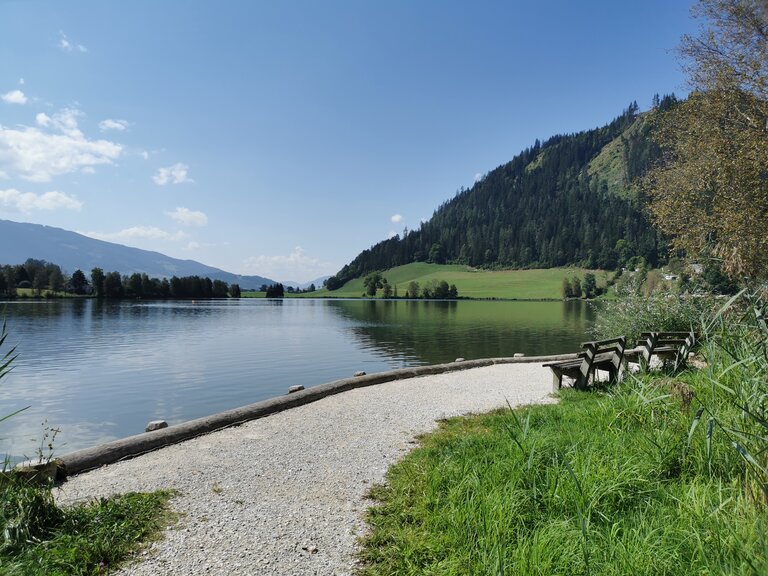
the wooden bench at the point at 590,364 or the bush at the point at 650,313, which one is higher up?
the bush at the point at 650,313

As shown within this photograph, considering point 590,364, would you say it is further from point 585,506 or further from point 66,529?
point 66,529

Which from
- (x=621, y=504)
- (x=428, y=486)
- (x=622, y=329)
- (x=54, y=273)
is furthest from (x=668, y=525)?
(x=54, y=273)

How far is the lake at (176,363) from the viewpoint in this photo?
14039mm

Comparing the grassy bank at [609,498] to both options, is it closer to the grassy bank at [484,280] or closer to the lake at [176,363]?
the lake at [176,363]

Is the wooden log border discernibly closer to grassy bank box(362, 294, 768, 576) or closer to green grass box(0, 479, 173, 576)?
green grass box(0, 479, 173, 576)

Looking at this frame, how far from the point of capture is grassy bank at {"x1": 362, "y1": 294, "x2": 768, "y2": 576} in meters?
3.18

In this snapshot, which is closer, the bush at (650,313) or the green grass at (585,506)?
the green grass at (585,506)

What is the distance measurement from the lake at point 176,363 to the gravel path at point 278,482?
5.96 feet

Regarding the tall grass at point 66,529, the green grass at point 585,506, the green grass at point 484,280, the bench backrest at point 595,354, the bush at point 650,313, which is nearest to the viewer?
the green grass at point 585,506

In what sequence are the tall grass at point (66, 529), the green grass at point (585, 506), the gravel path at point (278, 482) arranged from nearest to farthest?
the green grass at point (585, 506)
the tall grass at point (66, 529)
the gravel path at point (278, 482)

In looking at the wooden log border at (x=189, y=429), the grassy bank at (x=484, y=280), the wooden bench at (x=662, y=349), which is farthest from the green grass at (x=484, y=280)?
the wooden log border at (x=189, y=429)

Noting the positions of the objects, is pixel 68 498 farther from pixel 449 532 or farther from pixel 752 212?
pixel 752 212

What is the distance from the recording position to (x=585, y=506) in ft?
13.2

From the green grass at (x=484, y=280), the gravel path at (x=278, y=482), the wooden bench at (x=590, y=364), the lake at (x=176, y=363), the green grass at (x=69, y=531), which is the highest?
the green grass at (x=484, y=280)
